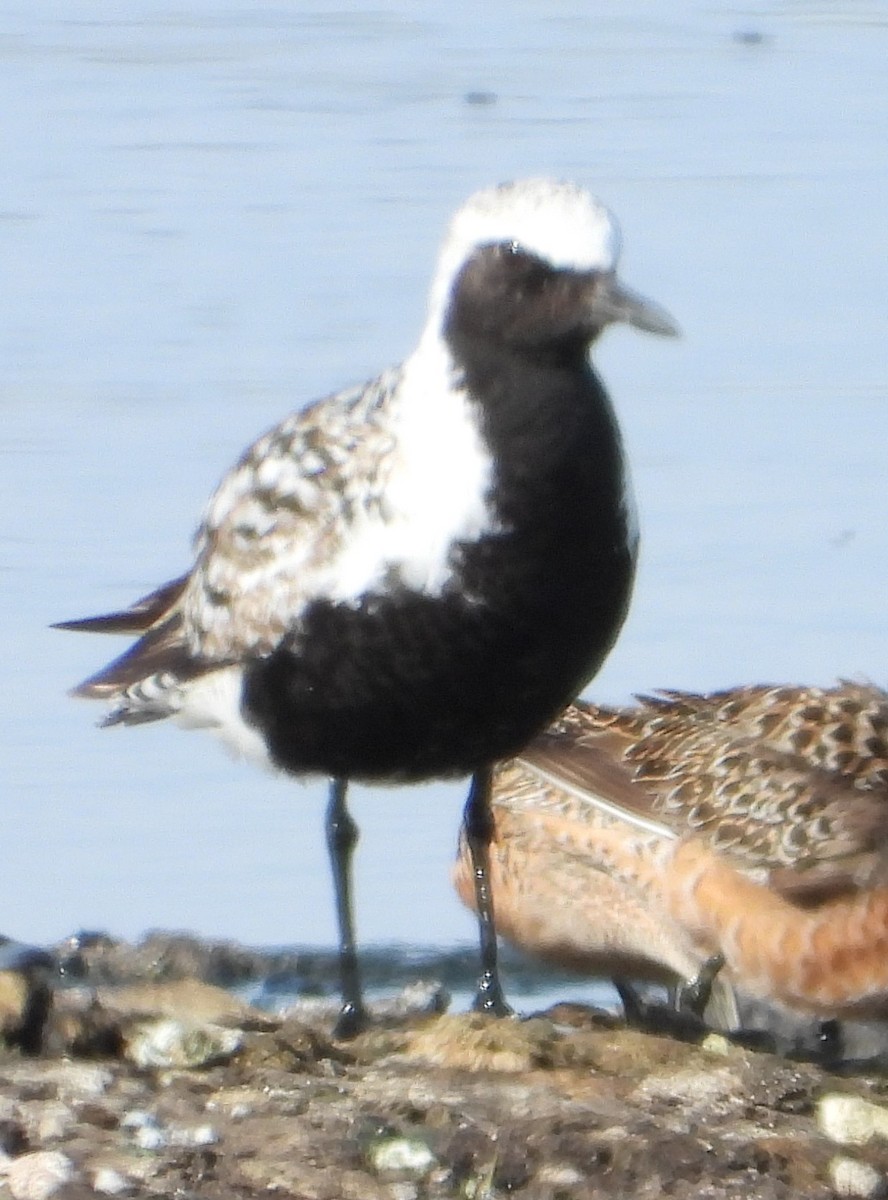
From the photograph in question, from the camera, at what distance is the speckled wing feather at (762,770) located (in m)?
9.02

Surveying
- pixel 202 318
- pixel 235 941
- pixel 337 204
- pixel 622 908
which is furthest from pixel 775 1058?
pixel 337 204

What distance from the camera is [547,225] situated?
755cm

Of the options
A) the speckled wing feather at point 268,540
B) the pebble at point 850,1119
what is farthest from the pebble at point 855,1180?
the speckled wing feather at point 268,540

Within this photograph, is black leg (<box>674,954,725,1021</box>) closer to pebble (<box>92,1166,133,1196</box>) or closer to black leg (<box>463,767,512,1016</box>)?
black leg (<box>463,767,512,1016</box>)

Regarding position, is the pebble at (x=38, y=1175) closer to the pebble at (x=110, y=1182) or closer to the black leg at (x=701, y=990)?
the pebble at (x=110, y=1182)

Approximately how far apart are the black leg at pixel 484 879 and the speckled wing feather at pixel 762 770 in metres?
0.88

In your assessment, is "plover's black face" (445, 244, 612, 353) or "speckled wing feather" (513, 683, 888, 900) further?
"speckled wing feather" (513, 683, 888, 900)

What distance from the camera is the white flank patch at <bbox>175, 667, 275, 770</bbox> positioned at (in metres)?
8.10

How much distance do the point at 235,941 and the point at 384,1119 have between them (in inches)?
107

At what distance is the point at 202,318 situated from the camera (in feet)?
43.4

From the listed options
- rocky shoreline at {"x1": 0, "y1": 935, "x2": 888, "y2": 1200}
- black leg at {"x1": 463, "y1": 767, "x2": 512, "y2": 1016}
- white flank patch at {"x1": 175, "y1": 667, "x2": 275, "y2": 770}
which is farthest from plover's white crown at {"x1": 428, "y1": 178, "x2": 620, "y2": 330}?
rocky shoreline at {"x1": 0, "y1": 935, "x2": 888, "y2": 1200}

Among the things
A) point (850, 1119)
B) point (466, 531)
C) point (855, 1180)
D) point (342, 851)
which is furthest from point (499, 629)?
point (855, 1180)

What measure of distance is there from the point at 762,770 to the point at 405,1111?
8.89 feet

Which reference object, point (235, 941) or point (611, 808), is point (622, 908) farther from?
point (235, 941)
